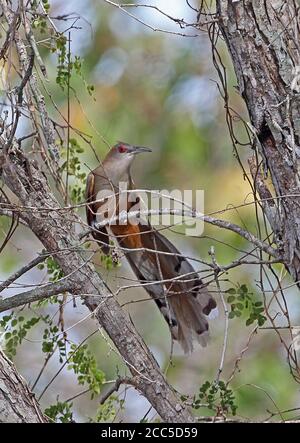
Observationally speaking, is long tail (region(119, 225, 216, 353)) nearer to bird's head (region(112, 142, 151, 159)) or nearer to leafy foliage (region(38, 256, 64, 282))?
leafy foliage (region(38, 256, 64, 282))

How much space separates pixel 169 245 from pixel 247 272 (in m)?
2.67

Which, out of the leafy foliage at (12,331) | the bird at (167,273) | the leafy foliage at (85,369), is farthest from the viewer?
the bird at (167,273)

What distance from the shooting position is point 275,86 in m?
2.88

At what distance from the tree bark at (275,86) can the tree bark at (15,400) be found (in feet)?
3.11

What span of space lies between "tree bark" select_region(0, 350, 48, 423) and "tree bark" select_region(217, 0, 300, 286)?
95 centimetres

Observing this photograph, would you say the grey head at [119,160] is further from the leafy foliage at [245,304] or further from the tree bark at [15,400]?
the tree bark at [15,400]

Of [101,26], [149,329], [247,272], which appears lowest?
[149,329]

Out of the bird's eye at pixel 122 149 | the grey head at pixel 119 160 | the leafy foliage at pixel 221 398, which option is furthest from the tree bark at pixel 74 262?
the bird's eye at pixel 122 149

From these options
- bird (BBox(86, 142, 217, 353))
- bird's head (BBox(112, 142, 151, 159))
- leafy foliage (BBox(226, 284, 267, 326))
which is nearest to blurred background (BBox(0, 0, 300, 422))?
bird's head (BBox(112, 142, 151, 159))

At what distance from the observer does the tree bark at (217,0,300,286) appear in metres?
2.85

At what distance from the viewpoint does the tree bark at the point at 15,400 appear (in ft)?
9.00
